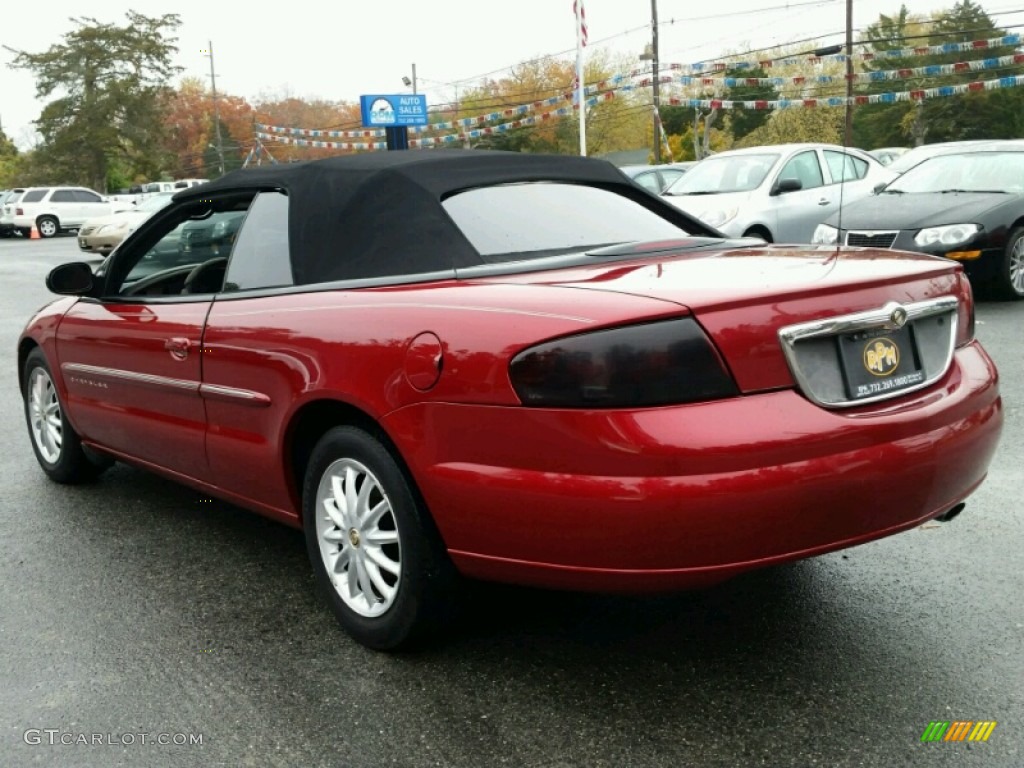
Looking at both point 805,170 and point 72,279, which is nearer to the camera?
point 72,279

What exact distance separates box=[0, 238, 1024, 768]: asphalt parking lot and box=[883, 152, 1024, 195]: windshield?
296 inches

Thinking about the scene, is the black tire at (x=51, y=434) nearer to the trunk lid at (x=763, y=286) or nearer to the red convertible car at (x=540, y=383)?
the red convertible car at (x=540, y=383)

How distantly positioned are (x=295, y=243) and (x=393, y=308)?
2.41 ft

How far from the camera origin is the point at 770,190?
1244 cm

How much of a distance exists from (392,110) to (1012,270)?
31.5m

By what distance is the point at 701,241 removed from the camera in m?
3.79

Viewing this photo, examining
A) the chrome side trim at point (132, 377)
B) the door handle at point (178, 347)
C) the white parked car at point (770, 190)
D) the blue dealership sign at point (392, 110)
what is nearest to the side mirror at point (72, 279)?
the chrome side trim at point (132, 377)

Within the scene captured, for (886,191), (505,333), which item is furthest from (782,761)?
(886,191)

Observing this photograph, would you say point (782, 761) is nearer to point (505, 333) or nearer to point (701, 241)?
point (505, 333)

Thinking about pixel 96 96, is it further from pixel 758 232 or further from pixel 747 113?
pixel 758 232

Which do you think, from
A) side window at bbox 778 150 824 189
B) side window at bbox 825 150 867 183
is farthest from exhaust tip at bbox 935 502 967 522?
side window at bbox 825 150 867 183

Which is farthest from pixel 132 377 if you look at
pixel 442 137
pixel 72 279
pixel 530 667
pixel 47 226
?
pixel 442 137

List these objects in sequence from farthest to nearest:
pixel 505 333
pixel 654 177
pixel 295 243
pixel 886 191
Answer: pixel 654 177, pixel 886 191, pixel 295 243, pixel 505 333

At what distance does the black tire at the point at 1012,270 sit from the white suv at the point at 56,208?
31.1 metres
